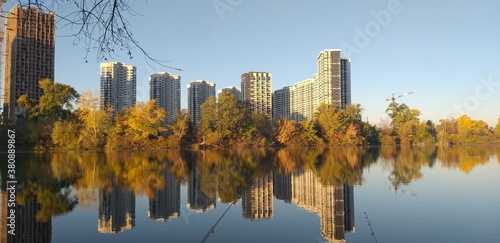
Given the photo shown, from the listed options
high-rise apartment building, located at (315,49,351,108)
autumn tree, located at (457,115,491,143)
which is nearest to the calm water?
autumn tree, located at (457,115,491,143)

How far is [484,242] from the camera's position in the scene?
6289mm

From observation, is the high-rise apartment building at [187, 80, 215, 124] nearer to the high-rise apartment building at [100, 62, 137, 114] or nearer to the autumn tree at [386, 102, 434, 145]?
the high-rise apartment building at [100, 62, 137, 114]

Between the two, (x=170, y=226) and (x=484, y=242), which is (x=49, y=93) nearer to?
(x=170, y=226)

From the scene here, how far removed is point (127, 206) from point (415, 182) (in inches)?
448

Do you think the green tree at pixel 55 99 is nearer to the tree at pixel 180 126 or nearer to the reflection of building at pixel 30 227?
the tree at pixel 180 126

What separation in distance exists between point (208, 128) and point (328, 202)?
130 feet

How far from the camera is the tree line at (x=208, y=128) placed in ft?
130

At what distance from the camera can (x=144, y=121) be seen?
44.0 metres

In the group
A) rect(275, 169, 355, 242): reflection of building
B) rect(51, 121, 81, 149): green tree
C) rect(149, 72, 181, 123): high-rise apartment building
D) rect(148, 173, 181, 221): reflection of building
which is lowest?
rect(148, 173, 181, 221): reflection of building

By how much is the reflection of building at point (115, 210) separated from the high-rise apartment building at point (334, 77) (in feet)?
234

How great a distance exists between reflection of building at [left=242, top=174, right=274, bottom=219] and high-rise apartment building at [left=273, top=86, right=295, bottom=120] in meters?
87.0

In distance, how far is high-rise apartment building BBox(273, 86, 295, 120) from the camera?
100m

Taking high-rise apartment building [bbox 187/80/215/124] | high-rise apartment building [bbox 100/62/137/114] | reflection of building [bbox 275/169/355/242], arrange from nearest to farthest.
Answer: reflection of building [bbox 275/169/355/242] → high-rise apartment building [bbox 100/62/137/114] → high-rise apartment building [bbox 187/80/215/124]

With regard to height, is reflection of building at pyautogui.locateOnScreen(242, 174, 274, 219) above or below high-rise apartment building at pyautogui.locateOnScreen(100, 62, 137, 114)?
below
